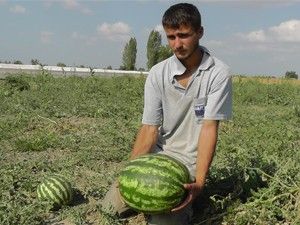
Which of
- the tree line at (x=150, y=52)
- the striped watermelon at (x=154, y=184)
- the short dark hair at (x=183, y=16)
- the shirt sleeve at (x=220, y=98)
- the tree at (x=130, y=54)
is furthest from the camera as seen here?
the tree at (x=130, y=54)

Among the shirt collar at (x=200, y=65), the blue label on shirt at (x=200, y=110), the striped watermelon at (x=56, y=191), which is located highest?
the shirt collar at (x=200, y=65)

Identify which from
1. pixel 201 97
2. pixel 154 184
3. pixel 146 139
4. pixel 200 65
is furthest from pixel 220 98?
pixel 154 184

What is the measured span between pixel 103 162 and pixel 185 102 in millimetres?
2377

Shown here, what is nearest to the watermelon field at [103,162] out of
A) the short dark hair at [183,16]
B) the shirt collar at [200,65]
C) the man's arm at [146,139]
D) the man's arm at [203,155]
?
the man's arm at [203,155]

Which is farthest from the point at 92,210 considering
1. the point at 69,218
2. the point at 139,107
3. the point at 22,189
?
the point at 139,107

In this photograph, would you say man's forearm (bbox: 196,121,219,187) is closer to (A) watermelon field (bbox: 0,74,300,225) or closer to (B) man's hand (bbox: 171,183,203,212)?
(B) man's hand (bbox: 171,183,203,212)

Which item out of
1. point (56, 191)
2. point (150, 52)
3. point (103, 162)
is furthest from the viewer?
point (150, 52)

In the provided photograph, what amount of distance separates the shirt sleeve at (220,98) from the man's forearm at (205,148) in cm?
7

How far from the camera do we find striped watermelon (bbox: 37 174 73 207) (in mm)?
4320

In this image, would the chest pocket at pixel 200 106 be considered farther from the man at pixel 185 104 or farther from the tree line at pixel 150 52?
the tree line at pixel 150 52

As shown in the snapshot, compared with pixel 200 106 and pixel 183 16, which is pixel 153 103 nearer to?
pixel 200 106

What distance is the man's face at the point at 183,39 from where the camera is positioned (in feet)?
11.4

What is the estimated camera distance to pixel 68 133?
777 cm

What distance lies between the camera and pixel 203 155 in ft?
11.5
